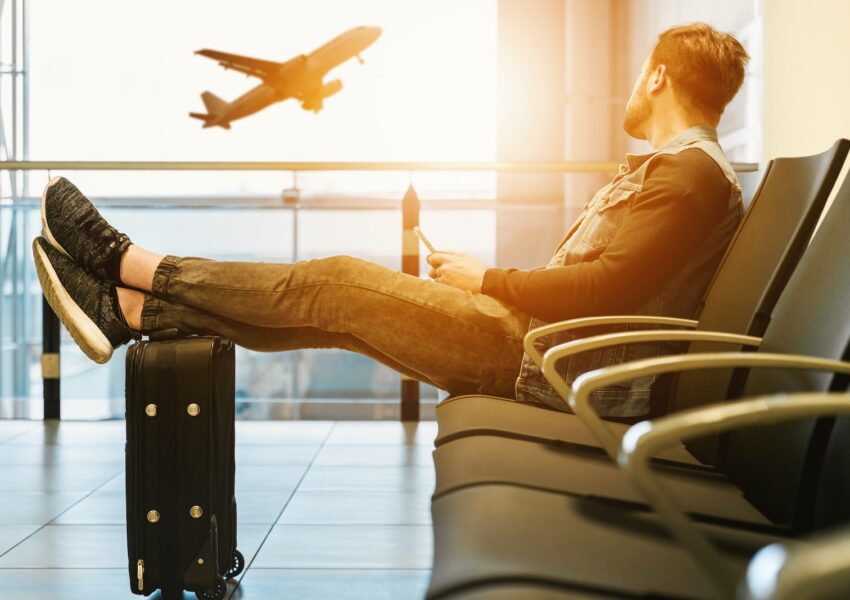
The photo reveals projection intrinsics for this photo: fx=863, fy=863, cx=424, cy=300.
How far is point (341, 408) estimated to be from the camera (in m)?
3.70

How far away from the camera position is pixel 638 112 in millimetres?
1959

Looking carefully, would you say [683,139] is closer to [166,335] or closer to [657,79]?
[657,79]

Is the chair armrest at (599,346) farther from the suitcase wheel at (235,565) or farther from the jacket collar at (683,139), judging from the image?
the suitcase wheel at (235,565)

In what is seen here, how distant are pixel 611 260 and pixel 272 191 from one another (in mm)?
9667

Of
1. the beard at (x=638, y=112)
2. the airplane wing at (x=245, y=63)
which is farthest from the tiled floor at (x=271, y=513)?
the airplane wing at (x=245, y=63)

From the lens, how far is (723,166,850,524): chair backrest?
100 centimetres

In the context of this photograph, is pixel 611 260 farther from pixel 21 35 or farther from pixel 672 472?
pixel 21 35

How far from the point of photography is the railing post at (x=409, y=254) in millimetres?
3605

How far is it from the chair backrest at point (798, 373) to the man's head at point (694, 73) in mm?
691

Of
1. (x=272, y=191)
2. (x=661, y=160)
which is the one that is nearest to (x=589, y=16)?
(x=272, y=191)

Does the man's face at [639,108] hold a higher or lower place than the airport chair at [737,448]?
higher

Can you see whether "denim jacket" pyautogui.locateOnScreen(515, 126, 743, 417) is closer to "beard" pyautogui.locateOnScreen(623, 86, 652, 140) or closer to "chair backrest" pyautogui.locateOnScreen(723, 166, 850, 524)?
"beard" pyautogui.locateOnScreen(623, 86, 652, 140)

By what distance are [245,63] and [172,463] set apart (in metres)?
10.6

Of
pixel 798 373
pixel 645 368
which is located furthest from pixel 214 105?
pixel 645 368
